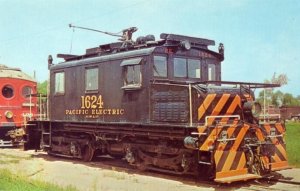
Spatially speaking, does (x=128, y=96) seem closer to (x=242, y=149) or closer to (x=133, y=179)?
(x=133, y=179)

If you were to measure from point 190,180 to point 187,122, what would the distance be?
4.83 feet

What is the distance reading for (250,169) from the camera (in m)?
9.77

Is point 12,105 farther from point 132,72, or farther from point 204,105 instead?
point 204,105

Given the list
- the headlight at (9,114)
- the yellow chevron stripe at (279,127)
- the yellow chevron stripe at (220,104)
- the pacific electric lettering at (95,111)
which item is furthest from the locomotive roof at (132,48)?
the headlight at (9,114)

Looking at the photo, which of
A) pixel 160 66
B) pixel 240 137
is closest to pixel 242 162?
pixel 240 137

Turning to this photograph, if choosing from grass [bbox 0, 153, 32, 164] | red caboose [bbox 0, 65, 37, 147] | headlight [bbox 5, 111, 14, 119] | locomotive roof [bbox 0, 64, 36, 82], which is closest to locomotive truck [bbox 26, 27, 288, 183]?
grass [bbox 0, 153, 32, 164]

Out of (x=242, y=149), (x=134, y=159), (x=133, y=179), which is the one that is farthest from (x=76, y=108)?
(x=242, y=149)

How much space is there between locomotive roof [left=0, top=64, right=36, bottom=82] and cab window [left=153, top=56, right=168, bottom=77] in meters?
11.0

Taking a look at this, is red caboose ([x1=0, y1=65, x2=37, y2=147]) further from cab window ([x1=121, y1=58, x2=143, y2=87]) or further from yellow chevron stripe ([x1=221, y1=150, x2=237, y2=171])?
yellow chevron stripe ([x1=221, y1=150, x2=237, y2=171])

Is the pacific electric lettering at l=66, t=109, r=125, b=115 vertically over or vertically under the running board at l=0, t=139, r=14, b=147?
over

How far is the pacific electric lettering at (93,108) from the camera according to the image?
12387mm

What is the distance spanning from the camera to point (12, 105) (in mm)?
19688

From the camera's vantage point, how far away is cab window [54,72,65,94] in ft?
48.3

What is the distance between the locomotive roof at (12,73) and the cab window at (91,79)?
25.4 feet
